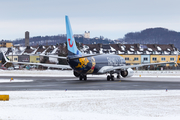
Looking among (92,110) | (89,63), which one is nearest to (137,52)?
(89,63)

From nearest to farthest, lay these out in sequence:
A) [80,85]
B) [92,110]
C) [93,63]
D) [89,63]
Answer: [92,110], [80,85], [89,63], [93,63]

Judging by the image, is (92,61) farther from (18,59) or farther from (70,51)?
(18,59)

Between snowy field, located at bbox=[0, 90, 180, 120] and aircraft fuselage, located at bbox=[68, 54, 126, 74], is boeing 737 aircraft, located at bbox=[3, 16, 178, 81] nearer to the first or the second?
aircraft fuselage, located at bbox=[68, 54, 126, 74]

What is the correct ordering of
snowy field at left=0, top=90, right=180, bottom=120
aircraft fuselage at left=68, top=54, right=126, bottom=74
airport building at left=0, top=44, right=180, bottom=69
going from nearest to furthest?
snowy field at left=0, top=90, right=180, bottom=120 < aircraft fuselage at left=68, top=54, right=126, bottom=74 < airport building at left=0, top=44, right=180, bottom=69

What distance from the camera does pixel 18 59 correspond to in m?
148

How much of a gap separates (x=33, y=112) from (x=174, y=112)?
722 centimetres

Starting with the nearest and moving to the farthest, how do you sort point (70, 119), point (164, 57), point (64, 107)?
point (70, 119) → point (64, 107) → point (164, 57)

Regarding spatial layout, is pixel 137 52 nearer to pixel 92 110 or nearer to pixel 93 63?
pixel 93 63

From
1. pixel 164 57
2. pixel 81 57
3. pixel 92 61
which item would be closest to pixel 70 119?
pixel 81 57

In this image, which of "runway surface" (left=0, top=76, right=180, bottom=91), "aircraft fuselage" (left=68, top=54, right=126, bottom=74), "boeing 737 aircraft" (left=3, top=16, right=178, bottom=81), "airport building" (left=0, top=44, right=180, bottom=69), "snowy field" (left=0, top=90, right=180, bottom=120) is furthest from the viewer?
"airport building" (left=0, top=44, right=180, bottom=69)

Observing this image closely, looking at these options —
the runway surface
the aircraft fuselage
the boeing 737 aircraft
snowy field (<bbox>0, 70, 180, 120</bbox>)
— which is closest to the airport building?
the aircraft fuselage

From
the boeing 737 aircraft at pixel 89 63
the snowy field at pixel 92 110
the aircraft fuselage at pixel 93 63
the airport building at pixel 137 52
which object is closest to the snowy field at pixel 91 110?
the snowy field at pixel 92 110

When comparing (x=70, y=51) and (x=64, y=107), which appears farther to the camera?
(x=70, y=51)

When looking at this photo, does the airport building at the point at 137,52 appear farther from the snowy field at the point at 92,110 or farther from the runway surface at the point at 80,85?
the snowy field at the point at 92,110
